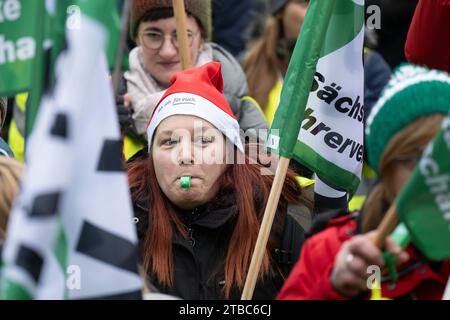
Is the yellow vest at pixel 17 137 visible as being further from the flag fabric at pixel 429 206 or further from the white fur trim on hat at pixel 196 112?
the flag fabric at pixel 429 206

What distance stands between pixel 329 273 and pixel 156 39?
2.63 meters

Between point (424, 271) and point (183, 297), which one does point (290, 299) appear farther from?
point (183, 297)

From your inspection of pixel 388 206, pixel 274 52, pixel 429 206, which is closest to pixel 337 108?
pixel 388 206

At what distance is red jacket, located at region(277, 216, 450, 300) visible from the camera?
392cm

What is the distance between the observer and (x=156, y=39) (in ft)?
20.5

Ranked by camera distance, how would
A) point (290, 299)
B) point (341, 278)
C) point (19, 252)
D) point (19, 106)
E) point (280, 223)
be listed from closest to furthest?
point (19, 252), point (341, 278), point (290, 299), point (280, 223), point (19, 106)

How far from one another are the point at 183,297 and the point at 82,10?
141 centimetres

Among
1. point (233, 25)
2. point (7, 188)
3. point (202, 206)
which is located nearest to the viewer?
point (7, 188)

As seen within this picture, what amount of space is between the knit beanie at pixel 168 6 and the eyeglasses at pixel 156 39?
0.30 feet

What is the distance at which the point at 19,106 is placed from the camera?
271 inches

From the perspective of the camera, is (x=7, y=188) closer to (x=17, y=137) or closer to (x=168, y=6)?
(x=168, y=6)

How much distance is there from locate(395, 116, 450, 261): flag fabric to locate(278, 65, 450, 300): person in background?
9cm

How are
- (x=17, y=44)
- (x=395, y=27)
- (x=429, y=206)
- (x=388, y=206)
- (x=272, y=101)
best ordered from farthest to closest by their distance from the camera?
(x=395, y=27), (x=272, y=101), (x=17, y=44), (x=388, y=206), (x=429, y=206)

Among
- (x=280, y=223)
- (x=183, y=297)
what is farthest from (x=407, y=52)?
(x=183, y=297)
